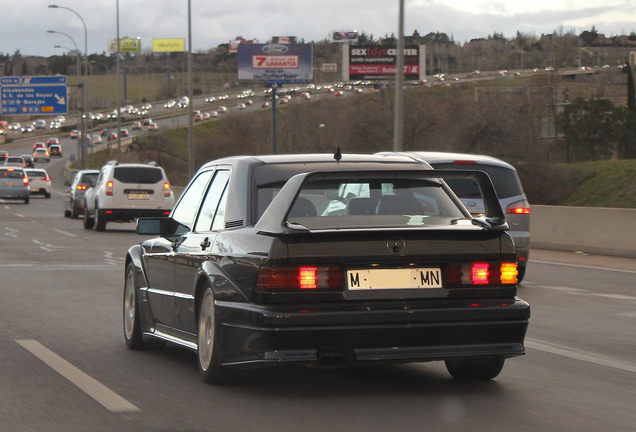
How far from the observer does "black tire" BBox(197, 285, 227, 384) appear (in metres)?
6.58

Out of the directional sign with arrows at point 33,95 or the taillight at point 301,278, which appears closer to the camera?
the taillight at point 301,278

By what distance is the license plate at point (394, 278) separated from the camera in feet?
19.9

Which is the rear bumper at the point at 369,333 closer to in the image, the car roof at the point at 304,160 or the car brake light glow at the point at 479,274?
the car brake light glow at the point at 479,274

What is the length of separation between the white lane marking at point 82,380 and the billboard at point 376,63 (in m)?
87.9

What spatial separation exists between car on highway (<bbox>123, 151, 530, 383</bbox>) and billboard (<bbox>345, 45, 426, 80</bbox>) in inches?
3517

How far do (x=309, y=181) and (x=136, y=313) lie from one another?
9.13 feet

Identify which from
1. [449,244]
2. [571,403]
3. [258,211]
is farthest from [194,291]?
[571,403]

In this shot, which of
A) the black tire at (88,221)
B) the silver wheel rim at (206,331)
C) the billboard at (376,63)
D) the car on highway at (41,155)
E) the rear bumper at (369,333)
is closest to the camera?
the rear bumper at (369,333)

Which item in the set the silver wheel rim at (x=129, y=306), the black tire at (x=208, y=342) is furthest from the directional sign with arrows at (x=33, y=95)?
the black tire at (x=208, y=342)

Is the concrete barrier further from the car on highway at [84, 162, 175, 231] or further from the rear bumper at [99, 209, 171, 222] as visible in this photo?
the rear bumper at [99, 209, 171, 222]

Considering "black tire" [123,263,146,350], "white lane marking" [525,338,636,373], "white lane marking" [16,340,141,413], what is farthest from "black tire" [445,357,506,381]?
"black tire" [123,263,146,350]

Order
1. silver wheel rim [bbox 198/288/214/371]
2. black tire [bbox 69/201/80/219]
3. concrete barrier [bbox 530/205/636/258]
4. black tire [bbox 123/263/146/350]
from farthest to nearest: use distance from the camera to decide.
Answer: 1. black tire [bbox 69/201/80/219]
2. concrete barrier [bbox 530/205/636/258]
3. black tire [bbox 123/263/146/350]
4. silver wheel rim [bbox 198/288/214/371]

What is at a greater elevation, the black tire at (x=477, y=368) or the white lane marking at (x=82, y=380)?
the black tire at (x=477, y=368)

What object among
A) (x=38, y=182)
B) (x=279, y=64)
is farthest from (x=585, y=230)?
(x=279, y=64)
